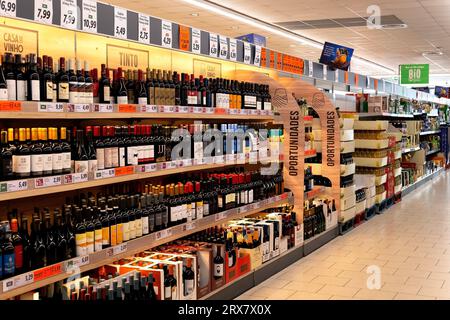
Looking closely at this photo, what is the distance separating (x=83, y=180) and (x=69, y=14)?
1.10 metres

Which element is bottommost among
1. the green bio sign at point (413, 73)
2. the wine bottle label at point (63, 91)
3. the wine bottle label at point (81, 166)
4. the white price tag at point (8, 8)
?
the wine bottle label at point (81, 166)

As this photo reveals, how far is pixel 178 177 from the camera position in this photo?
521 cm

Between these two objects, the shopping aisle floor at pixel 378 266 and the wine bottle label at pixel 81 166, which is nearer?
the wine bottle label at pixel 81 166

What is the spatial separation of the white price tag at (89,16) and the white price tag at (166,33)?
0.86m

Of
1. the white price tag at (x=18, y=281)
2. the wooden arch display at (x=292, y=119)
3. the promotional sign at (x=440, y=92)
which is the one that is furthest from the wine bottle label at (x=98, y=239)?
the promotional sign at (x=440, y=92)

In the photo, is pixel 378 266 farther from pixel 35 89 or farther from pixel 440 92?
pixel 440 92

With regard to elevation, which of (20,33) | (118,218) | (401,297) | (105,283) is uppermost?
(20,33)

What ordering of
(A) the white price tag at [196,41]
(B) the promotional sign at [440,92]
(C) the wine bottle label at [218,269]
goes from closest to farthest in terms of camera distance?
(C) the wine bottle label at [218,269] < (A) the white price tag at [196,41] < (B) the promotional sign at [440,92]

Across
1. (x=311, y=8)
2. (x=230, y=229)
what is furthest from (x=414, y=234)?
(x=311, y=8)

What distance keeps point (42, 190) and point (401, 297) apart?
3.51 m

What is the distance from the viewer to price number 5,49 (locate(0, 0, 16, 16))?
9.68 ft

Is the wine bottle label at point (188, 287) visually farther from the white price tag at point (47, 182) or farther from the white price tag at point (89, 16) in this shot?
the white price tag at point (89, 16)

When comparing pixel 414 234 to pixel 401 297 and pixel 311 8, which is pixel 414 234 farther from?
pixel 311 8

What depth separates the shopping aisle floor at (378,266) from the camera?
16.7ft
